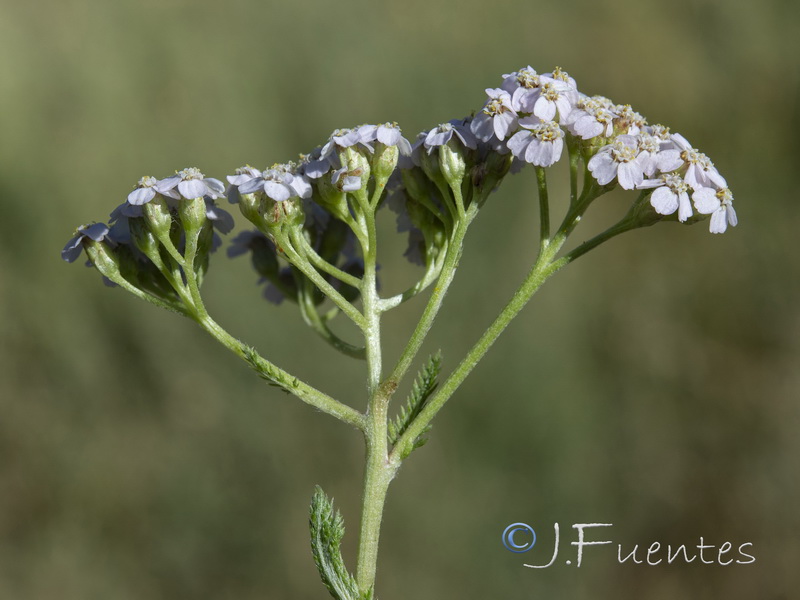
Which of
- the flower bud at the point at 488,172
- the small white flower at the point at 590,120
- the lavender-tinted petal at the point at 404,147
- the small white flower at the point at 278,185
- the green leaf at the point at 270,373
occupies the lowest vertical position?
the green leaf at the point at 270,373

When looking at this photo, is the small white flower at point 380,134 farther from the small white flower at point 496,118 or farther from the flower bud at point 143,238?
the flower bud at point 143,238

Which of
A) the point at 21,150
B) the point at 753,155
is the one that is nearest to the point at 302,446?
the point at 21,150

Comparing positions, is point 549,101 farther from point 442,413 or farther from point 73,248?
point 442,413

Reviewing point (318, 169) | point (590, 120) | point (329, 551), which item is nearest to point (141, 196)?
point (318, 169)

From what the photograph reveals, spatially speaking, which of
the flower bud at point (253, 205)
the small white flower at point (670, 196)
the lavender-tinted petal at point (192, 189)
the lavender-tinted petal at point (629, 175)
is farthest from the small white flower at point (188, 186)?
the small white flower at point (670, 196)

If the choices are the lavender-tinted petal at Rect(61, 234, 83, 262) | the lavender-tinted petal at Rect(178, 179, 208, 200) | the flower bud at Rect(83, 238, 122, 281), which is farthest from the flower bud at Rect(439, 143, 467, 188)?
the lavender-tinted petal at Rect(61, 234, 83, 262)

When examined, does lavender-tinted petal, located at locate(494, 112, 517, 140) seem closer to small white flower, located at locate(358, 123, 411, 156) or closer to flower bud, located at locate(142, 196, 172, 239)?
small white flower, located at locate(358, 123, 411, 156)
